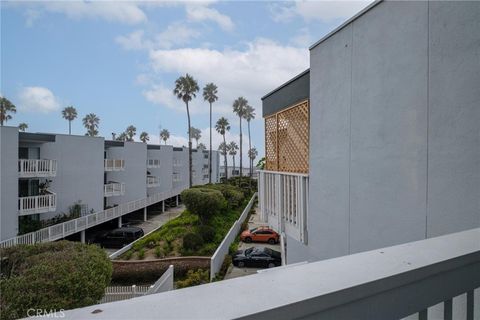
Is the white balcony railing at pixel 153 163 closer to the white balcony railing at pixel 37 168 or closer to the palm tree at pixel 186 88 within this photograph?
the palm tree at pixel 186 88

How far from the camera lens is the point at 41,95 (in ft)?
50.1

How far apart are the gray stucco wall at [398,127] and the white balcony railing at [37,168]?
1408cm

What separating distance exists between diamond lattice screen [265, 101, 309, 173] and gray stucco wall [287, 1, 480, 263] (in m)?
0.76

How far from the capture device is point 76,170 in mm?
17078

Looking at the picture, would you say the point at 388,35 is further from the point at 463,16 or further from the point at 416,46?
the point at 463,16

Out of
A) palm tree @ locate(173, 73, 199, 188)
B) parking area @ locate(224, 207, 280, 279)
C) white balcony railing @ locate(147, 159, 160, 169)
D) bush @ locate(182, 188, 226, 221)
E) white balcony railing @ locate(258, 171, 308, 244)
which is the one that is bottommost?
parking area @ locate(224, 207, 280, 279)

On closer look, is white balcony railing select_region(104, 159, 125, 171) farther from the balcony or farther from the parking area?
the parking area

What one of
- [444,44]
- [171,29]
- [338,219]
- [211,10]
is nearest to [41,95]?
[171,29]

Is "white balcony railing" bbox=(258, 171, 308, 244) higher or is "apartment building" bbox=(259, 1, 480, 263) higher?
"apartment building" bbox=(259, 1, 480, 263)

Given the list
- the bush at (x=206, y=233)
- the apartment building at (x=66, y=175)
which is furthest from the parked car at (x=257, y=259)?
the apartment building at (x=66, y=175)

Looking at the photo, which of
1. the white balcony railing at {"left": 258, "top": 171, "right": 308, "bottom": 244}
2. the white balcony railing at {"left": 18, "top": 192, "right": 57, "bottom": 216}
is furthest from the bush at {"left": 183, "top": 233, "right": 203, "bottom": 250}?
the white balcony railing at {"left": 258, "top": 171, "right": 308, "bottom": 244}

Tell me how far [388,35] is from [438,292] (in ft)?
10.0

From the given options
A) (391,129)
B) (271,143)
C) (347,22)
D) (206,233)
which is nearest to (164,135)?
(206,233)

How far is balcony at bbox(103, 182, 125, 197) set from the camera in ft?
62.9
